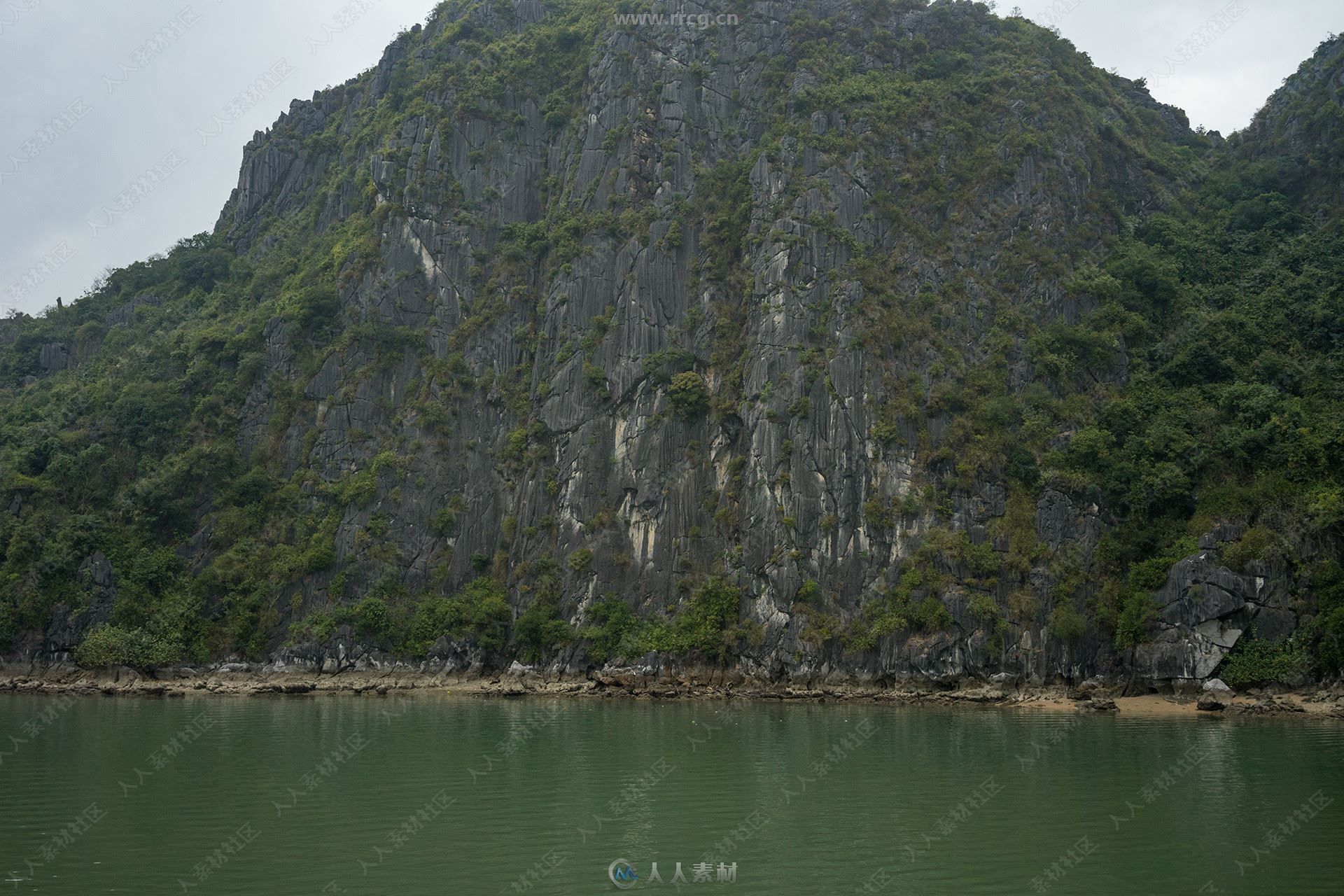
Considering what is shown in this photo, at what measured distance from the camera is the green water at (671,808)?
551 inches

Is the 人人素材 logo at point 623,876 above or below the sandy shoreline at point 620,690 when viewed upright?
above

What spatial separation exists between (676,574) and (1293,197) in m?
45.2

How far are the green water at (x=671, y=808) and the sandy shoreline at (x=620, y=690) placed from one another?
6646 millimetres

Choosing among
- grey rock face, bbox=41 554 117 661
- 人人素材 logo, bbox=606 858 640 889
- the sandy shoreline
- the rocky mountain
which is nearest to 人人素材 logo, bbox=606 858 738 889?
人人素材 logo, bbox=606 858 640 889

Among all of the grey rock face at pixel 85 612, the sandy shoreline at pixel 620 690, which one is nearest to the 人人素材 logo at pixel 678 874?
the sandy shoreline at pixel 620 690

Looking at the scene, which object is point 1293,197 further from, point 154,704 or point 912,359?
point 154,704

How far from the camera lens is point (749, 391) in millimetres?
57094

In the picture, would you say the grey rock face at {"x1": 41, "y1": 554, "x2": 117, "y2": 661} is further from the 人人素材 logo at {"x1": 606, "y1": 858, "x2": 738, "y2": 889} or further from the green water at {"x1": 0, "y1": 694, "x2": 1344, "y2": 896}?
the 人人素材 logo at {"x1": 606, "y1": 858, "x2": 738, "y2": 889}

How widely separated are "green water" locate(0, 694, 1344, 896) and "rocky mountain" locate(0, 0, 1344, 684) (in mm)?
15464

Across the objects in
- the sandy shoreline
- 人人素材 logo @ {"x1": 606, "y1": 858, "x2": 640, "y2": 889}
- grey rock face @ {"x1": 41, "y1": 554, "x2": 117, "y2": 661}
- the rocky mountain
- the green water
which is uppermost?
Result: the rocky mountain

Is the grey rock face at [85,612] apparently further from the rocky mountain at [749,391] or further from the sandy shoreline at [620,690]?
the sandy shoreline at [620,690]

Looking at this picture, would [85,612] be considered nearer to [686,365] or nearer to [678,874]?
[686,365]

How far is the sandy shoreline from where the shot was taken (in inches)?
1510

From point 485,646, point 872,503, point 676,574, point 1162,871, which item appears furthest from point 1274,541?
point 485,646
